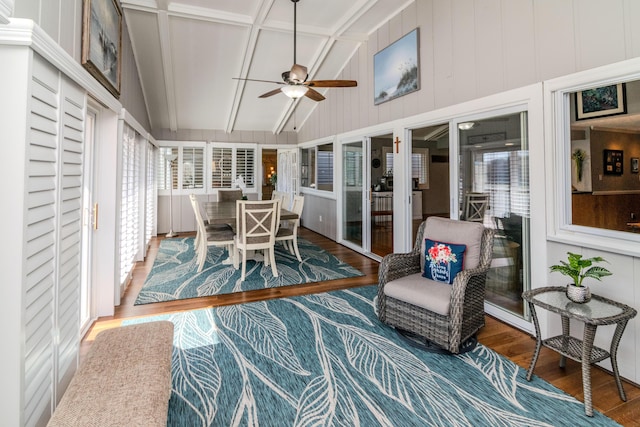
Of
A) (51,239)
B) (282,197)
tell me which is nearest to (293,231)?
(282,197)

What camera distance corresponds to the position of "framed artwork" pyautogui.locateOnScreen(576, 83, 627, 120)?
7.36ft

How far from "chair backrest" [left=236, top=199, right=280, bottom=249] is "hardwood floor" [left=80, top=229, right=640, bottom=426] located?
2.36 feet

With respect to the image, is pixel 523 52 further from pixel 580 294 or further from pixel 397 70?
pixel 580 294

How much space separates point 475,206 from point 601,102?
1.36 metres

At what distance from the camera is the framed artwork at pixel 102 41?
2.26 m

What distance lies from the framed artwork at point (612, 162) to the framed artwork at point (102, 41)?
153 inches

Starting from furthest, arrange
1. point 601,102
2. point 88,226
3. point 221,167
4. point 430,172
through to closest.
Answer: point 221,167 → point 430,172 → point 88,226 → point 601,102

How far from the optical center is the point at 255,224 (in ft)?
13.6

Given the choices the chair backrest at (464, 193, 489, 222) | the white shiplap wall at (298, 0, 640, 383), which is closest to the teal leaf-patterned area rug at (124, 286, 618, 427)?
the white shiplap wall at (298, 0, 640, 383)

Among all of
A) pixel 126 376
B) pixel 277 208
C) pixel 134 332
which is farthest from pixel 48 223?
pixel 277 208

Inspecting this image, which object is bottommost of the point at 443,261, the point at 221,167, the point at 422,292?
the point at 422,292

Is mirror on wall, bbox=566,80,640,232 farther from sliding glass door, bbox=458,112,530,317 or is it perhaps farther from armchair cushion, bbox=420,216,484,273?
armchair cushion, bbox=420,216,484,273

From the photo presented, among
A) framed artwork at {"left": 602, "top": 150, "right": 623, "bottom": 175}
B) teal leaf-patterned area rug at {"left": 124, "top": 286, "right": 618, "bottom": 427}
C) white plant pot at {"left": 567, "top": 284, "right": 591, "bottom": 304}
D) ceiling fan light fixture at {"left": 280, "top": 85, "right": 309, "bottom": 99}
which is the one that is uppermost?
ceiling fan light fixture at {"left": 280, "top": 85, "right": 309, "bottom": 99}

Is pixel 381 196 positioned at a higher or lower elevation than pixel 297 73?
lower
